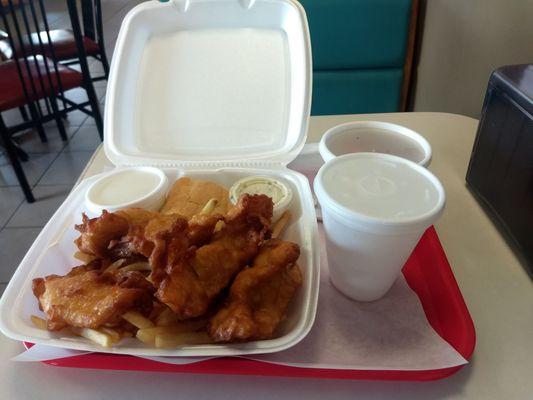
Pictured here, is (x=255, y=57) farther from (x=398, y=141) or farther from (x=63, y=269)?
(x=63, y=269)

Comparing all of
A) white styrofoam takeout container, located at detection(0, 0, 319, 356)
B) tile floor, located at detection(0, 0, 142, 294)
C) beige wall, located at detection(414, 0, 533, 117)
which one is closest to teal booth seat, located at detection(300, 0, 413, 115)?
beige wall, located at detection(414, 0, 533, 117)

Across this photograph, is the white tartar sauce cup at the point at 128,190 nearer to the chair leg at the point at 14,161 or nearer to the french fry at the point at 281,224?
the french fry at the point at 281,224

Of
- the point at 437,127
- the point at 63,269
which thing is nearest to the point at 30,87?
the point at 63,269

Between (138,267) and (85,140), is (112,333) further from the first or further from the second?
(85,140)

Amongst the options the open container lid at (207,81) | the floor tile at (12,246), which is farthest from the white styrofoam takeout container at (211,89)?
the floor tile at (12,246)

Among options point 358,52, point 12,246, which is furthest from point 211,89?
point 12,246

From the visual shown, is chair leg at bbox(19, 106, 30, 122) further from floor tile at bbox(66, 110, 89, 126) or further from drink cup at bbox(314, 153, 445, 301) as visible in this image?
drink cup at bbox(314, 153, 445, 301)
